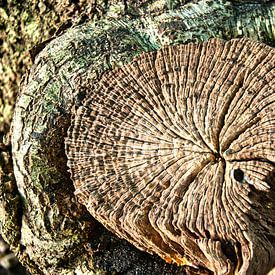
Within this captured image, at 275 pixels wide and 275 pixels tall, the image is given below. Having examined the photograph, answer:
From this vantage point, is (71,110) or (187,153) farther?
(71,110)

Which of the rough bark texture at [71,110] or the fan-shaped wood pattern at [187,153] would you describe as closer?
the fan-shaped wood pattern at [187,153]

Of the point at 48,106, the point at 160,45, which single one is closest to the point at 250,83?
the point at 160,45

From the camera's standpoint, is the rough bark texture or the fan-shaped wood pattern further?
the rough bark texture

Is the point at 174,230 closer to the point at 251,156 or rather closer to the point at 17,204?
the point at 251,156
